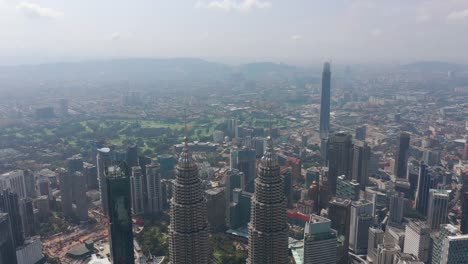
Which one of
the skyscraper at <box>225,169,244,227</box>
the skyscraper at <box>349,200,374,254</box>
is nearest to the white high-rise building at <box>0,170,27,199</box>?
the skyscraper at <box>225,169,244,227</box>

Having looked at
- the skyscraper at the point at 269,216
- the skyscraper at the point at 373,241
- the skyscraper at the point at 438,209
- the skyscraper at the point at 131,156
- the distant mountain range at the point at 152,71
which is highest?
the distant mountain range at the point at 152,71

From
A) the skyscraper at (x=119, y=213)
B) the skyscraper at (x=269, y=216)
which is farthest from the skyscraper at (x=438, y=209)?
the skyscraper at (x=119, y=213)

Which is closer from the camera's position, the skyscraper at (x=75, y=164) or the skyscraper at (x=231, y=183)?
the skyscraper at (x=231, y=183)

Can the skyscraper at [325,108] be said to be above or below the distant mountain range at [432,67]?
below

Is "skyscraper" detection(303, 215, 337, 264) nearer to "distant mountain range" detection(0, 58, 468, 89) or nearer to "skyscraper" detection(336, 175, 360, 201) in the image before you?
"skyscraper" detection(336, 175, 360, 201)

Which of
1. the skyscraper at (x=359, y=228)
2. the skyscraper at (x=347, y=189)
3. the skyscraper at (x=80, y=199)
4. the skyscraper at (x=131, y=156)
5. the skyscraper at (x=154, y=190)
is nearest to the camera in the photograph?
the skyscraper at (x=359, y=228)

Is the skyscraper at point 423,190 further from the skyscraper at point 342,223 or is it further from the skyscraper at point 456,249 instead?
the skyscraper at point 456,249

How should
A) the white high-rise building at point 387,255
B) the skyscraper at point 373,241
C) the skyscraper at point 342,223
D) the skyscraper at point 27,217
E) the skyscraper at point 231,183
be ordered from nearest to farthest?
the white high-rise building at point 387,255 → the skyscraper at point 342,223 → the skyscraper at point 373,241 → the skyscraper at point 27,217 → the skyscraper at point 231,183

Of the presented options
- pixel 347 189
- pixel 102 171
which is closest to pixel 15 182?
pixel 102 171
